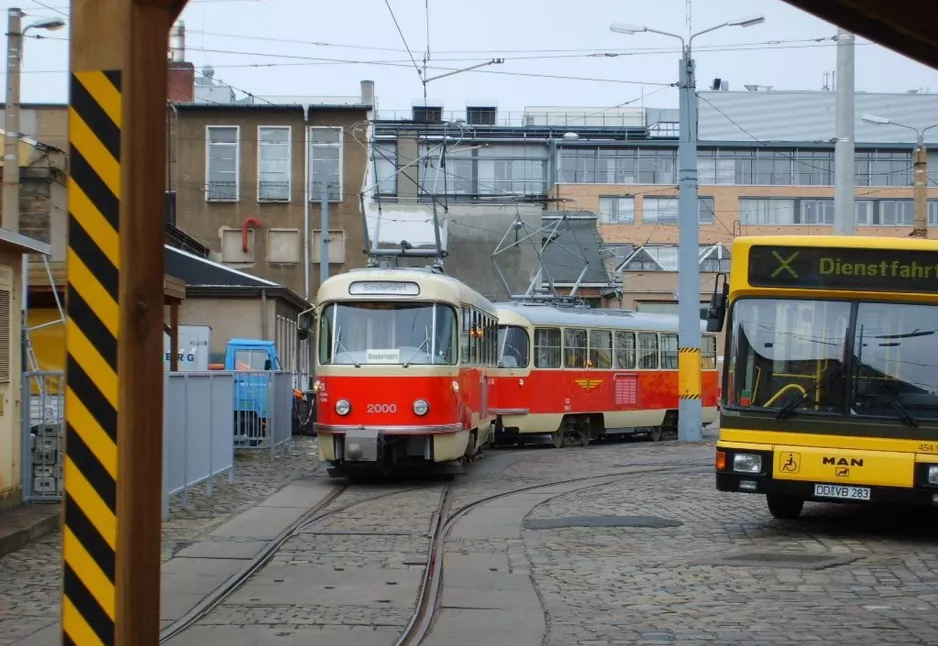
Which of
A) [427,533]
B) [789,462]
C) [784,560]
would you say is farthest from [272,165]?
[784,560]

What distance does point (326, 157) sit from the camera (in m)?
51.2

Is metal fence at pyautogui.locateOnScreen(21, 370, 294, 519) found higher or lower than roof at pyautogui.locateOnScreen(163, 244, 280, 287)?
lower

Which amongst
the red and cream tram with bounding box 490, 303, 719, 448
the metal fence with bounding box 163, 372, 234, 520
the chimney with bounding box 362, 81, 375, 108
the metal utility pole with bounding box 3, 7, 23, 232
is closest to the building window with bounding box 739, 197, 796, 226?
the chimney with bounding box 362, 81, 375, 108

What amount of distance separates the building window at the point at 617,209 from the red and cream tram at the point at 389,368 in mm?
57941

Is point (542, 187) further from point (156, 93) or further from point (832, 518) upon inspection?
point (156, 93)

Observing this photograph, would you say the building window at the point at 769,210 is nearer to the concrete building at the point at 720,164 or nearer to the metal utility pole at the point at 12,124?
the concrete building at the point at 720,164

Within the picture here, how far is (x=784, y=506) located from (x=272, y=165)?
40.5 meters

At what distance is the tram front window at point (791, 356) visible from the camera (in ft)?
40.0

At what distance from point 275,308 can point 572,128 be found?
140 feet

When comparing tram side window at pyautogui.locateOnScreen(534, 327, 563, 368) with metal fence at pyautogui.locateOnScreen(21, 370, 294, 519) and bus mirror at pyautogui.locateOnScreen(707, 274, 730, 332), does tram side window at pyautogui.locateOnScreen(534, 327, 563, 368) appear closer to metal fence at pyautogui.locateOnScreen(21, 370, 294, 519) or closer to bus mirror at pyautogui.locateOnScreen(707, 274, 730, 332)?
metal fence at pyautogui.locateOnScreen(21, 370, 294, 519)

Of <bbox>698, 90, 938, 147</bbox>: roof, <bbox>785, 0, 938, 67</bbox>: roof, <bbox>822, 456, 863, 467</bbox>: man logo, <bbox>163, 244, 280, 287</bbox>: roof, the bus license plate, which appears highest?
<bbox>698, 90, 938, 147</bbox>: roof

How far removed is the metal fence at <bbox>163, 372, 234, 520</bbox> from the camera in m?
13.6

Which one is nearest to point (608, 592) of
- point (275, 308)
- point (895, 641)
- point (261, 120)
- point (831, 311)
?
point (895, 641)

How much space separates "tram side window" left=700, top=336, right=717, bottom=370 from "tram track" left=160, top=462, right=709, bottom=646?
12.9 m
